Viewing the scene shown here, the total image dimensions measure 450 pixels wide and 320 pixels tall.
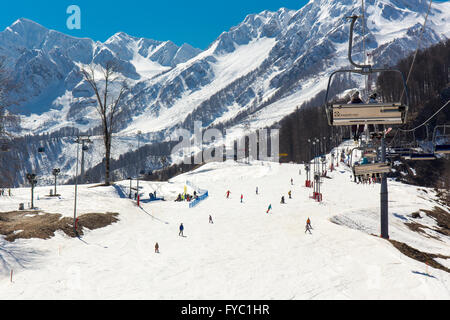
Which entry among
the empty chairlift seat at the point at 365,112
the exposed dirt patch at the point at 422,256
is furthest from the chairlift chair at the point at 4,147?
the exposed dirt patch at the point at 422,256

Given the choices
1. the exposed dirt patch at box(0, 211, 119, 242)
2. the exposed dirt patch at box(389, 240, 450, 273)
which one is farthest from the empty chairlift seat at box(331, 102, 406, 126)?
the exposed dirt patch at box(0, 211, 119, 242)

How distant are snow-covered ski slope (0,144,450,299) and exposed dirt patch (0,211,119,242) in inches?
41.1

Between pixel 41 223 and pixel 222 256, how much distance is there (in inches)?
671

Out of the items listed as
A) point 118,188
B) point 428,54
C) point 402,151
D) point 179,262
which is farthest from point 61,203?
point 428,54

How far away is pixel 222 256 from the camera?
→ 76.6ft

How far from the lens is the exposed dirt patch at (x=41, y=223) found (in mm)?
25203

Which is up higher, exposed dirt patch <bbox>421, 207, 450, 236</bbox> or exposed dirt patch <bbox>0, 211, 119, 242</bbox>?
exposed dirt patch <bbox>0, 211, 119, 242</bbox>

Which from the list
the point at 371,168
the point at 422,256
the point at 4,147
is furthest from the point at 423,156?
the point at 4,147

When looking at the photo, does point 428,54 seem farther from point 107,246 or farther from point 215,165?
point 107,246

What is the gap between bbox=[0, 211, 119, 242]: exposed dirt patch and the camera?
992 inches

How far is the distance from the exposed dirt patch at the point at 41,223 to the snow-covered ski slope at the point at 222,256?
1043mm

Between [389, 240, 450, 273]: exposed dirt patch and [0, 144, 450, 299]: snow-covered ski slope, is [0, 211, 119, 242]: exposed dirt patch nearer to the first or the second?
[0, 144, 450, 299]: snow-covered ski slope
